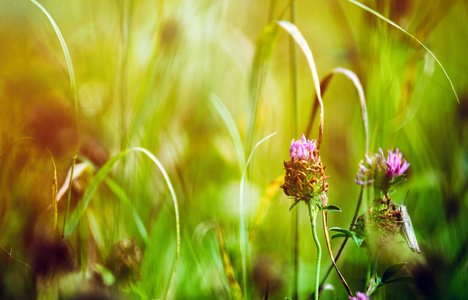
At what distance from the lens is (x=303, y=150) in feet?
1.96

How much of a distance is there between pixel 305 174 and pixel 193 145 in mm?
659

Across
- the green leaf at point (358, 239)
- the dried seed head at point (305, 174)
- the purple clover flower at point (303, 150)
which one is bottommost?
the green leaf at point (358, 239)

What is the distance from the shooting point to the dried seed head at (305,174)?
585mm

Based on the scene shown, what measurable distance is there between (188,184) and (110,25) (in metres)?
0.53

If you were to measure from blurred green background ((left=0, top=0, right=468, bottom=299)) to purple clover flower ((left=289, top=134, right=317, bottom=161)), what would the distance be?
0.18 meters

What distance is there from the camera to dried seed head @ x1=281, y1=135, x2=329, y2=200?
585 millimetres

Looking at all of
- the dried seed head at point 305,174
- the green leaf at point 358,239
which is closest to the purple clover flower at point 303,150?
the dried seed head at point 305,174

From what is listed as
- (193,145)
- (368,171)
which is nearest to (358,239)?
(368,171)

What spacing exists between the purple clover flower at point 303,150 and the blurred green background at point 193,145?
0.18m

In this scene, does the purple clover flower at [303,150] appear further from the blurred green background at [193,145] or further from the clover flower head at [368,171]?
the blurred green background at [193,145]

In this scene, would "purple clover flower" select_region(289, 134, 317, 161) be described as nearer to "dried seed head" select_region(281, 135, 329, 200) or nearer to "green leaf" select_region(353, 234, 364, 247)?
"dried seed head" select_region(281, 135, 329, 200)

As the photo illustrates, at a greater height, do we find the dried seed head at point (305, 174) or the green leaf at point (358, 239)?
the dried seed head at point (305, 174)

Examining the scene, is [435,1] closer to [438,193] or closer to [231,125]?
[438,193]

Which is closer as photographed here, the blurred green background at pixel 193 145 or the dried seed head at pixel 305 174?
the dried seed head at pixel 305 174
